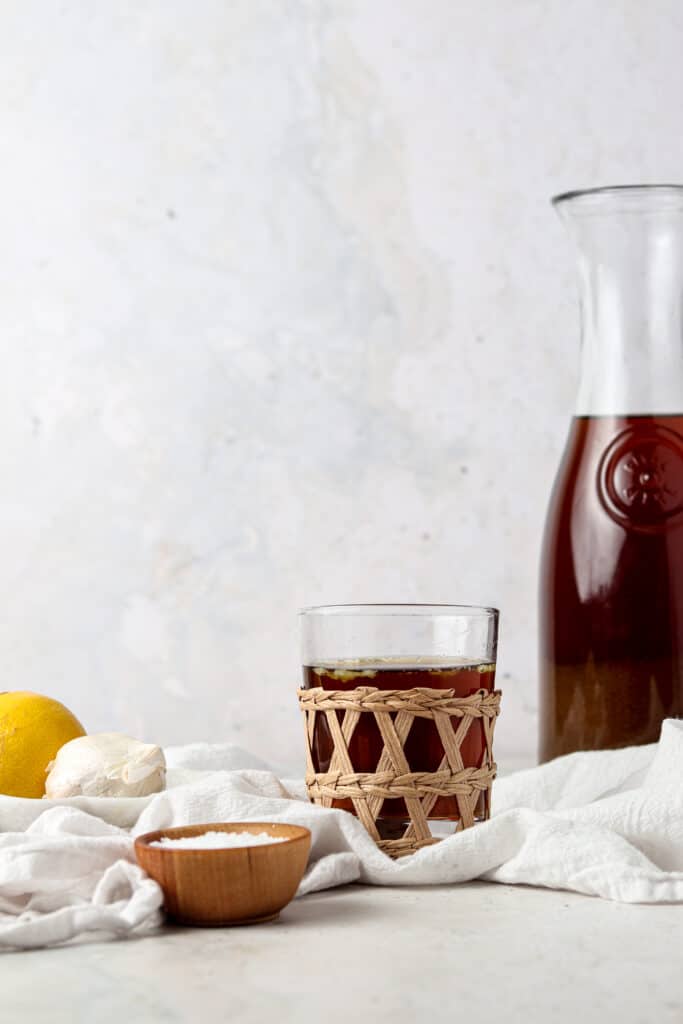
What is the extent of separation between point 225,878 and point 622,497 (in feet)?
1.58

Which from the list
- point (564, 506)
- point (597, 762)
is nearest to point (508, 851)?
point (597, 762)

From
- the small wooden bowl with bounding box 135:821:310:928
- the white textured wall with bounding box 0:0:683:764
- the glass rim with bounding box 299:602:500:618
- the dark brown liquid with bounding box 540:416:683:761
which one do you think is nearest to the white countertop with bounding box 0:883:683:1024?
the small wooden bowl with bounding box 135:821:310:928

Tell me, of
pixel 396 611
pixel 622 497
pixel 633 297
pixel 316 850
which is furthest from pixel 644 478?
pixel 316 850

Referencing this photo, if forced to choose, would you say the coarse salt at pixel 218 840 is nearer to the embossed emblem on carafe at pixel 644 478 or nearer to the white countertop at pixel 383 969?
the white countertop at pixel 383 969

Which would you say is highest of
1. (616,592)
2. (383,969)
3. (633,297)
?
Answer: (633,297)

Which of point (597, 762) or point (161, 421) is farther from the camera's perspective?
point (161, 421)

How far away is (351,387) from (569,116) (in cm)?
36

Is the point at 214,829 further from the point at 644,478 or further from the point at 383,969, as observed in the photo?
the point at 644,478

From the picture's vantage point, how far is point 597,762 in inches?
35.5

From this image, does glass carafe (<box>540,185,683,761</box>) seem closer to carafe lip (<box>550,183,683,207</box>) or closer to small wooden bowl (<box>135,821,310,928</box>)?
carafe lip (<box>550,183,683,207</box>)

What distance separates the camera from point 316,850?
704 millimetres

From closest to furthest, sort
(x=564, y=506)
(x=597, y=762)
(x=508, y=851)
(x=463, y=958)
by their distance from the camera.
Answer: (x=463, y=958) → (x=508, y=851) → (x=597, y=762) → (x=564, y=506)

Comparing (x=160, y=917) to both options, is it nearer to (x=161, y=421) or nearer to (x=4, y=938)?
(x=4, y=938)

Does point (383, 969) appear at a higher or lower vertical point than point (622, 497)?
lower
